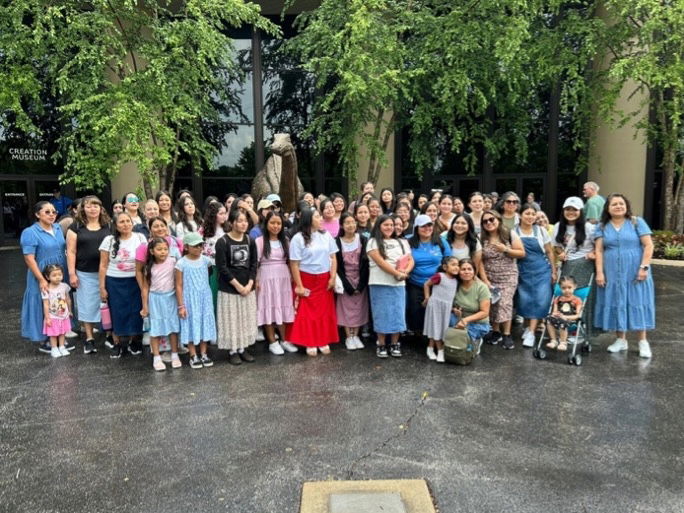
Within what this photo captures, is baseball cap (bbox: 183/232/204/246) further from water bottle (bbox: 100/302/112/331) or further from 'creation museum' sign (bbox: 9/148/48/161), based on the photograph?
'creation museum' sign (bbox: 9/148/48/161)

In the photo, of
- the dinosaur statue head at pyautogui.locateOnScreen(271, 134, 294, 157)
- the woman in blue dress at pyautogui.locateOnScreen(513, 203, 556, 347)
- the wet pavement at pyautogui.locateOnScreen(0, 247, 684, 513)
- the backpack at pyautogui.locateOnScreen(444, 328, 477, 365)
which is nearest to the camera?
the wet pavement at pyautogui.locateOnScreen(0, 247, 684, 513)

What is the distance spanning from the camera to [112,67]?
1216 centimetres

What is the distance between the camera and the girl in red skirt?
5.74 meters

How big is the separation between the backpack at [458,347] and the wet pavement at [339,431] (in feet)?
0.43

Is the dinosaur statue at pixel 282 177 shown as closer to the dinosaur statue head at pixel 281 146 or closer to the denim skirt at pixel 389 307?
the dinosaur statue head at pixel 281 146

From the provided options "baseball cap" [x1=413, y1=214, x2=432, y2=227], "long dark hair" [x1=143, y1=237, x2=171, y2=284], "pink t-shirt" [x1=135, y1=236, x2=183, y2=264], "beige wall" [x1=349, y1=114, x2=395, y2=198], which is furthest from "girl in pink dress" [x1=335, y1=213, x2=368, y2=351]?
"beige wall" [x1=349, y1=114, x2=395, y2=198]

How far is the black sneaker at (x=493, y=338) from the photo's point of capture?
623 cm

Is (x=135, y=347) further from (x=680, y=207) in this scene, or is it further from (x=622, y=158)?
(x=622, y=158)

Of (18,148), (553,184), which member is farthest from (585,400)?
(18,148)

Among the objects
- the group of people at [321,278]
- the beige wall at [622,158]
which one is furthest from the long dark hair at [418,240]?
the beige wall at [622,158]

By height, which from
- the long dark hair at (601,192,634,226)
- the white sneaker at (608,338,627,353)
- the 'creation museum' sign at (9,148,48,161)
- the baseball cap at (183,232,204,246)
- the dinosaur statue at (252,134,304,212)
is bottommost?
the white sneaker at (608,338,627,353)

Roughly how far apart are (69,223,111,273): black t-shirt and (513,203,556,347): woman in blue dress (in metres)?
4.68

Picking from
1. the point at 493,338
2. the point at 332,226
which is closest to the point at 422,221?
the point at 332,226

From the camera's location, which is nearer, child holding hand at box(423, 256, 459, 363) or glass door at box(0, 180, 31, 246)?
child holding hand at box(423, 256, 459, 363)
